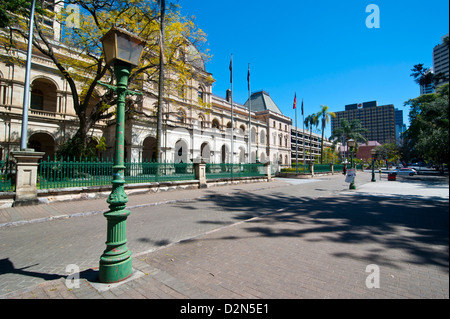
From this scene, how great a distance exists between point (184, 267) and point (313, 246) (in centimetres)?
260

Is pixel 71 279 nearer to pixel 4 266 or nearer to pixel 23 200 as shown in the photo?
pixel 4 266

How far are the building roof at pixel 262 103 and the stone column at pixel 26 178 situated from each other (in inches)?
2079

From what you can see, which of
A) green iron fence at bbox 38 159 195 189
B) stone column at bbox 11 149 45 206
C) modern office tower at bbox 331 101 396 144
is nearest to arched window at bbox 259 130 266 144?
green iron fence at bbox 38 159 195 189

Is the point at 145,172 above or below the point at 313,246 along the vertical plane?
above

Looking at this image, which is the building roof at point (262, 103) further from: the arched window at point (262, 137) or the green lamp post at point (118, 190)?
the green lamp post at point (118, 190)

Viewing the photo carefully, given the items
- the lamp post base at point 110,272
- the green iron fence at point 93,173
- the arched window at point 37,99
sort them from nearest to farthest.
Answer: the lamp post base at point 110,272 → the green iron fence at point 93,173 → the arched window at point 37,99

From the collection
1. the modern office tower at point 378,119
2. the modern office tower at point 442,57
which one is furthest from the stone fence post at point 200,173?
the modern office tower at point 378,119

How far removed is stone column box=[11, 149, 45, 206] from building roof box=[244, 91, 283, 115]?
52.8 meters

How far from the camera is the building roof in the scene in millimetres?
58594

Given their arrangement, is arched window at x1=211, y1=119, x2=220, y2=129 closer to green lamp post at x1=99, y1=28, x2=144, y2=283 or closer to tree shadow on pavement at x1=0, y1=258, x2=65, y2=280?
green lamp post at x1=99, y1=28, x2=144, y2=283

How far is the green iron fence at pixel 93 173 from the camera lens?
30.1 ft

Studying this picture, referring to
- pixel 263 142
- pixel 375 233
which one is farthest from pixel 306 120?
pixel 375 233
